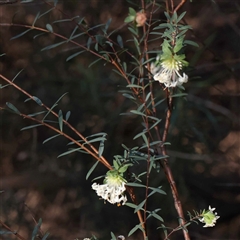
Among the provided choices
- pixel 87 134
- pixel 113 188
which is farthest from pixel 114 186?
pixel 87 134

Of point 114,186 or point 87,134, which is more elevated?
point 114,186

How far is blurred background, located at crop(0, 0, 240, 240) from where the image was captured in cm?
146

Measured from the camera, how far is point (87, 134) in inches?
59.6

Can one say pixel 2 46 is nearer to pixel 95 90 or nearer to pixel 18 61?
pixel 18 61

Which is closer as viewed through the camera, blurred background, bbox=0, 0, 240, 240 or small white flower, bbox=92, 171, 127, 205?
small white flower, bbox=92, 171, 127, 205

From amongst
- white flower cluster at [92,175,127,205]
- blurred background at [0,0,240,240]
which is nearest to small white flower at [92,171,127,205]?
white flower cluster at [92,175,127,205]

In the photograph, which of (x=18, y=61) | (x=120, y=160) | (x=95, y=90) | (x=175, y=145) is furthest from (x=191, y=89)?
(x=120, y=160)

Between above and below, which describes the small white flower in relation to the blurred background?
above

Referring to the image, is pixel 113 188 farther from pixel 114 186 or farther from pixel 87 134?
pixel 87 134

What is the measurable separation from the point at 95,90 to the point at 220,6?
638mm

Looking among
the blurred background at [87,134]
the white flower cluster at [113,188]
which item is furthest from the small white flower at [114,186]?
the blurred background at [87,134]

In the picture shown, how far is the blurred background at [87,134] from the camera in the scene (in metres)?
1.46

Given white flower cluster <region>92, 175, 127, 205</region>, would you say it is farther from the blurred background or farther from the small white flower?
the blurred background

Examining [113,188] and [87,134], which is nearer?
[113,188]
